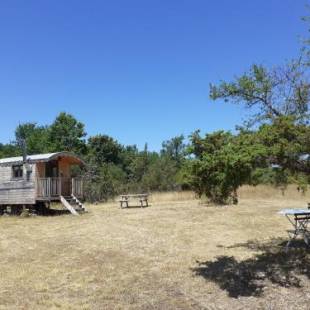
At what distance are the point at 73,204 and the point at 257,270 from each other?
1624 cm

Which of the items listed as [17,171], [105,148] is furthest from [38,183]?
[105,148]

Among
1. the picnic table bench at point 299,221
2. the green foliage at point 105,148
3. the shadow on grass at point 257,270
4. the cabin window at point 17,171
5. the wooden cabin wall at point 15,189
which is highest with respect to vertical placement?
the green foliage at point 105,148

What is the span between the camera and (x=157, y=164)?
136ft

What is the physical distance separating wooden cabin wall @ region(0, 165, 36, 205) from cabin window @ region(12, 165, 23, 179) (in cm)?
21

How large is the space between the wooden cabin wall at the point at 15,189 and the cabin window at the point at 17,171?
21 cm

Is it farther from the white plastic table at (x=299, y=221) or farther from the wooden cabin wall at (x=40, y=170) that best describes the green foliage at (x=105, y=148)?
the white plastic table at (x=299, y=221)

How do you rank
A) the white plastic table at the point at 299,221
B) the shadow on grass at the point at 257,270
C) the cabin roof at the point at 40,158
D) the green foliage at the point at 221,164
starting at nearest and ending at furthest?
the green foliage at the point at 221,164
the shadow on grass at the point at 257,270
the white plastic table at the point at 299,221
the cabin roof at the point at 40,158

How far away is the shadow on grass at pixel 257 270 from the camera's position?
29.3 ft

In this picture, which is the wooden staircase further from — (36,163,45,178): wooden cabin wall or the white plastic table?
the white plastic table

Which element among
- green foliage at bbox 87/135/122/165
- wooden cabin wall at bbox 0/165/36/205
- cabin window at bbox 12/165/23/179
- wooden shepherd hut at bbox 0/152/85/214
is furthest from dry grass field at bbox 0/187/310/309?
green foliage at bbox 87/135/122/165

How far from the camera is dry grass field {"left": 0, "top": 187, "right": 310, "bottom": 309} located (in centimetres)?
830

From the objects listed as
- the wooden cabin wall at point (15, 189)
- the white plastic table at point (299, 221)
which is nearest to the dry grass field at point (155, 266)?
the white plastic table at point (299, 221)

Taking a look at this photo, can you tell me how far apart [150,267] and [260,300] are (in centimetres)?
311

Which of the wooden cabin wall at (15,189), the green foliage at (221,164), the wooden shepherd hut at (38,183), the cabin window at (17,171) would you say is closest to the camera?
the green foliage at (221,164)
